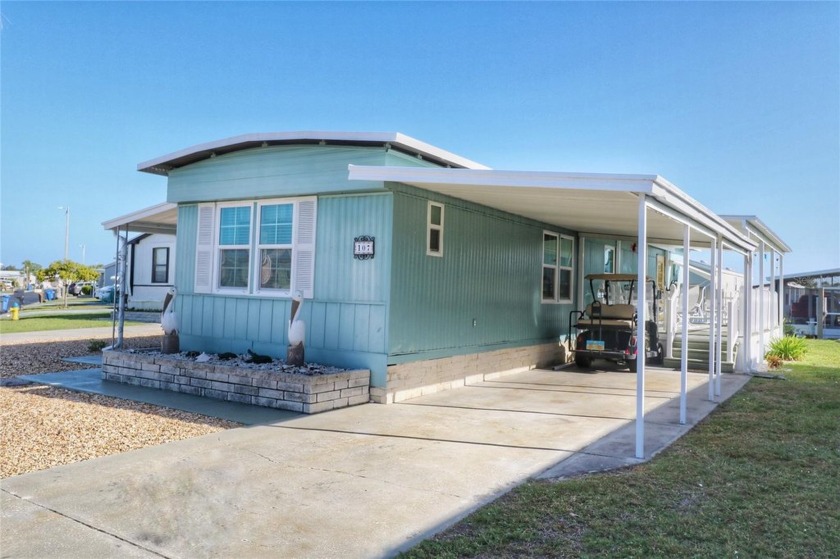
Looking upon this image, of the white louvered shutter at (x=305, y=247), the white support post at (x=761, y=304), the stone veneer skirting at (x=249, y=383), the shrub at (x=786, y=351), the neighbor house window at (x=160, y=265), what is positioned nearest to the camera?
the stone veneer skirting at (x=249, y=383)

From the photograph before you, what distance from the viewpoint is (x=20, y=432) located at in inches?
241

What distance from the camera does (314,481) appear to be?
4.73 m

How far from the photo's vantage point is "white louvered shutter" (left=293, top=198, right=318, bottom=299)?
875cm

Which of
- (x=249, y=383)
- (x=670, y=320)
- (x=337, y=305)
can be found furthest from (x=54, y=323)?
(x=670, y=320)

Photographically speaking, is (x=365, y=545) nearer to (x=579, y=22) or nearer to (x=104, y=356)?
(x=104, y=356)

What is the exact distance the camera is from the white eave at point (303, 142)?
8.02 m

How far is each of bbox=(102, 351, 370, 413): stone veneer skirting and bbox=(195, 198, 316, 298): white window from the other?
5.02 feet

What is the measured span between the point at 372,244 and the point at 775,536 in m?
5.64

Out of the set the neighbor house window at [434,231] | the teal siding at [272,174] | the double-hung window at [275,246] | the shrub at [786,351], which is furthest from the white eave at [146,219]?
the shrub at [786,351]

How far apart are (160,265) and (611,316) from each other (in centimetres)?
2060

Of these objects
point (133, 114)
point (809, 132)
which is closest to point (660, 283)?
point (809, 132)

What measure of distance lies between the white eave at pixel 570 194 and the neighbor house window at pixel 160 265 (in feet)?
63.6

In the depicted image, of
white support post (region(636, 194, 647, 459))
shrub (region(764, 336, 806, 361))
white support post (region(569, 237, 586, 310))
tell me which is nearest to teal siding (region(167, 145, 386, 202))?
white support post (region(636, 194, 647, 459))

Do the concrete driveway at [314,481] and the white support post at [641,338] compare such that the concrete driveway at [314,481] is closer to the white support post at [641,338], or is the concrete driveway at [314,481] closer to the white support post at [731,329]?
the white support post at [641,338]
